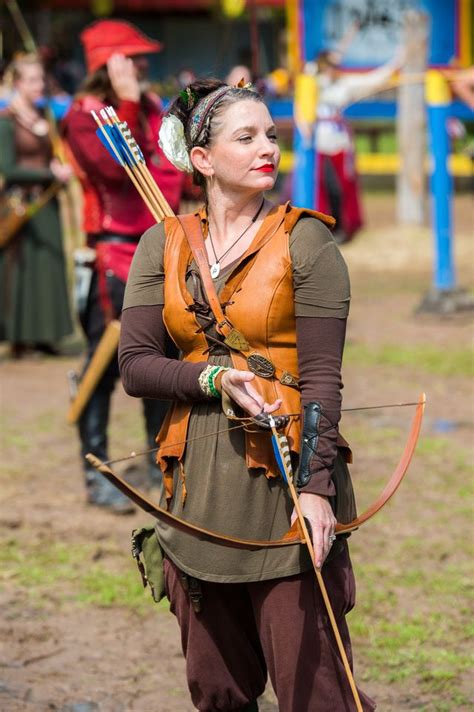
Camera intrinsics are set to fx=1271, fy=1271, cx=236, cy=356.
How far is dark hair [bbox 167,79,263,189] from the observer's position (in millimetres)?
2885

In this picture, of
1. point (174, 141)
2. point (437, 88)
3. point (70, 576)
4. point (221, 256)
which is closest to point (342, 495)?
point (221, 256)

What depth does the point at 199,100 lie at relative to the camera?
2.96 meters

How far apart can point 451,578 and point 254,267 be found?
95.0 inches

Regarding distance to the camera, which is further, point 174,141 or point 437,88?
point 437,88

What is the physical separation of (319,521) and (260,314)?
47 centimetres

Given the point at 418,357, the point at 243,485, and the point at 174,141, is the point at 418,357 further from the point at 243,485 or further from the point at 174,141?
the point at 243,485

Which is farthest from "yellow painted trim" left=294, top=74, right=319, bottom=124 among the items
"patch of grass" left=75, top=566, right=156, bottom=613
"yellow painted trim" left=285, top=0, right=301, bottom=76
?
"patch of grass" left=75, top=566, right=156, bottom=613

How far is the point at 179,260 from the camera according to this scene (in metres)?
2.89

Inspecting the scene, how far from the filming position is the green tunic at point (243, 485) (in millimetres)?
2773

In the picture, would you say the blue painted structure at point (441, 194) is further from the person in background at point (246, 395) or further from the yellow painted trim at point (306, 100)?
the person in background at point (246, 395)

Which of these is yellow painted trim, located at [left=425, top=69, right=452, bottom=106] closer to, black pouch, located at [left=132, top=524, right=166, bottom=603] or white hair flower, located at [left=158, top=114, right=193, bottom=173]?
white hair flower, located at [left=158, top=114, right=193, bottom=173]

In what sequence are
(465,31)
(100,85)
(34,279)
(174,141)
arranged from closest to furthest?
(174,141), (100,85), (34,279), (465,31)

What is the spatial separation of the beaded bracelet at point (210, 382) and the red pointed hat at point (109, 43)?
111 inches

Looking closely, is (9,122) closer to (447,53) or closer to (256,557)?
(256,557)
